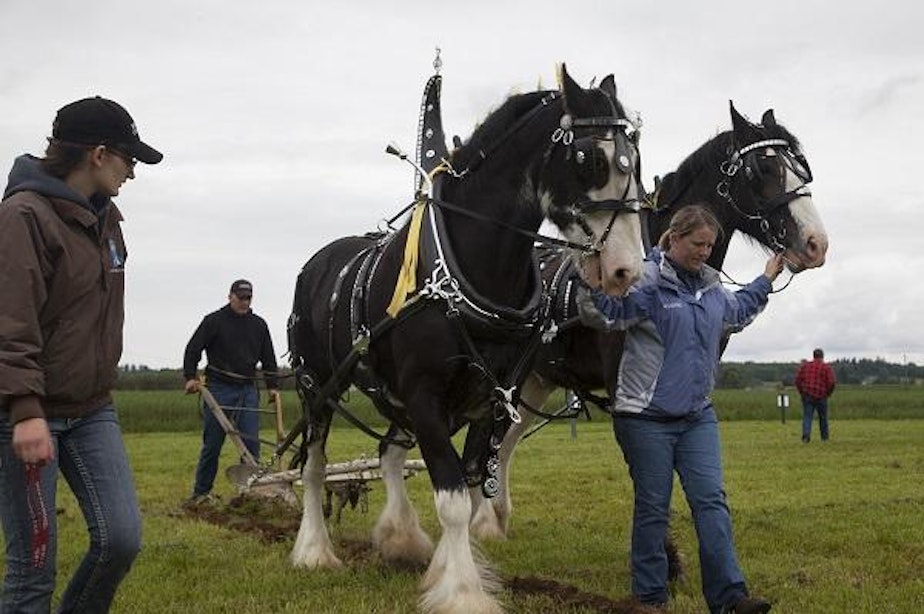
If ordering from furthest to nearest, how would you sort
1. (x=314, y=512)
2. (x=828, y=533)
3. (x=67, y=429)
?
(x=828, y=533)
(x=314, y=512)
(x=67, y=429)

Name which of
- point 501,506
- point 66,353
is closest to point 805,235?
point 501,506

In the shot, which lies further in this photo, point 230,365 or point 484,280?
point 230,365

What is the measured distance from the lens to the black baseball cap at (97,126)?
4.04 metres

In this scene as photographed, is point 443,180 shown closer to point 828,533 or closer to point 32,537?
point 32,537

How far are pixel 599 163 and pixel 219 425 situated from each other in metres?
7.00

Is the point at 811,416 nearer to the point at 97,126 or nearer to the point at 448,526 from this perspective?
the point at 448,526

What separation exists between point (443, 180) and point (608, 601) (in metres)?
2.40

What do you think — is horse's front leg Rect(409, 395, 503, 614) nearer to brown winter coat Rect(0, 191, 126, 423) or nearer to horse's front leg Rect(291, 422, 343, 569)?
horse's front leg Rect(291, 422, 343, 569)

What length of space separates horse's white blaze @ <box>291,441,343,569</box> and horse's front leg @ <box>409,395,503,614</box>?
1822 mm

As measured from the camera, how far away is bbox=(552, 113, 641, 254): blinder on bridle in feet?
16.6

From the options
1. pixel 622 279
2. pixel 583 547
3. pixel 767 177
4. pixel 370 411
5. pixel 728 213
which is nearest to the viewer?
pixel 622 279

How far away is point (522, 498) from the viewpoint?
11703mm

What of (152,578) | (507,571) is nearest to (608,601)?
(507,571)

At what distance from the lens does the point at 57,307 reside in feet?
12.6
